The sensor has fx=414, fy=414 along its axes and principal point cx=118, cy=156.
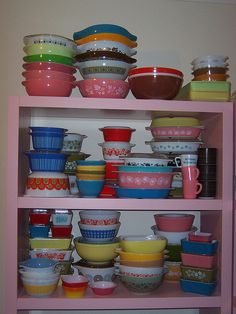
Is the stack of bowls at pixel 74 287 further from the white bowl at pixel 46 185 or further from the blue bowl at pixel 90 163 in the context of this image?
the blue bowl at pixel 90 163

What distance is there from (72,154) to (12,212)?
33cm

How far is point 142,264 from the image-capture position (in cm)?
143

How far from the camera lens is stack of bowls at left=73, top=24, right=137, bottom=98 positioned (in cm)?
144

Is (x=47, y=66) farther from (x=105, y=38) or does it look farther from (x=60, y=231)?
(x=60, y=231)

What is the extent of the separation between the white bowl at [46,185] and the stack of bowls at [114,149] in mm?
179

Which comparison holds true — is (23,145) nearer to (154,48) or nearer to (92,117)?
(92,117)

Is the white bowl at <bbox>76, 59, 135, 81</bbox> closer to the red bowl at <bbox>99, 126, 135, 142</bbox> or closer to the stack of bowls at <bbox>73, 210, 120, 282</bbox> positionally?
the red bowl at <bbox>99, 126, 135, 142</bbox>

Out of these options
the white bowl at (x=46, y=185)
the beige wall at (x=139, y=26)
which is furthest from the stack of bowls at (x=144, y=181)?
the beige wall at (x=139, y=26)

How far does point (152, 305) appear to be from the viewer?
140 cm

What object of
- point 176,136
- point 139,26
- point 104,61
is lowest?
point 176,136

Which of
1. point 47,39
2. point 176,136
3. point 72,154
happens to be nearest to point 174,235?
point 176,136

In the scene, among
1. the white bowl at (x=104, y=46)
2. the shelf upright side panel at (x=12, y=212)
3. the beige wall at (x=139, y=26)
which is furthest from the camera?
the beige wall at (x=139, y=26)

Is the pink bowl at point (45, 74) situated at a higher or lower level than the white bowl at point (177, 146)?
higher

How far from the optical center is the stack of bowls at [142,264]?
1417mm
